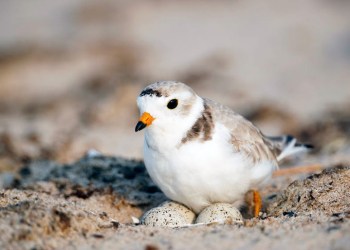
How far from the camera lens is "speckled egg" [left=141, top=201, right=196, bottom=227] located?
4.06 meters

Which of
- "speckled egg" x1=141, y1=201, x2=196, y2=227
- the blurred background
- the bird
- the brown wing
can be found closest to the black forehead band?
the bird

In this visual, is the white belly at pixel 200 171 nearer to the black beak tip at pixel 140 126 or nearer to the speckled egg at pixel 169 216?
the speckled egg at pixel 169 216

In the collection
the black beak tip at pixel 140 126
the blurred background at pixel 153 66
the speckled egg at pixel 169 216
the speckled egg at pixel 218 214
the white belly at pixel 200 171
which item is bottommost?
the speckled egg at pixel 169 216

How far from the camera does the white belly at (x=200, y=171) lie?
13.1 feet

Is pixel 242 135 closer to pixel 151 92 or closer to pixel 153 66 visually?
pixel 151 92

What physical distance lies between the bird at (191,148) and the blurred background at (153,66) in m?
1.91

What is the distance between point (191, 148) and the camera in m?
3.99

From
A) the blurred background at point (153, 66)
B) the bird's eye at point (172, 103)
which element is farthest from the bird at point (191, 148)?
the blurred background at point (153, 66)

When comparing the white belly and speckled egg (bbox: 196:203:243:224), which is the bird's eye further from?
speckled egg (bbox: 196:203:243:224)

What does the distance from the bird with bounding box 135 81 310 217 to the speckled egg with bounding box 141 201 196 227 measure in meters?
0.06

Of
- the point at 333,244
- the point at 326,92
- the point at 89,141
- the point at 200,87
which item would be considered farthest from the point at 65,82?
the point at 333,244

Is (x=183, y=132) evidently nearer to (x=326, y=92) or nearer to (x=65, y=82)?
(x=326, y=92)

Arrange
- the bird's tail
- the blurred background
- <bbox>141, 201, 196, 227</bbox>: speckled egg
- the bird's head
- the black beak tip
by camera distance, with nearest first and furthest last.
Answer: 1. the black beak tip
2. the bird's head
3. <bbox>141, 201, 196, 227</bbox>: speckled egg
4. the bird's tail
5. the blurred background

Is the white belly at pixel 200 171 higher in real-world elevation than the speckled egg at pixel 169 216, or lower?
higher
